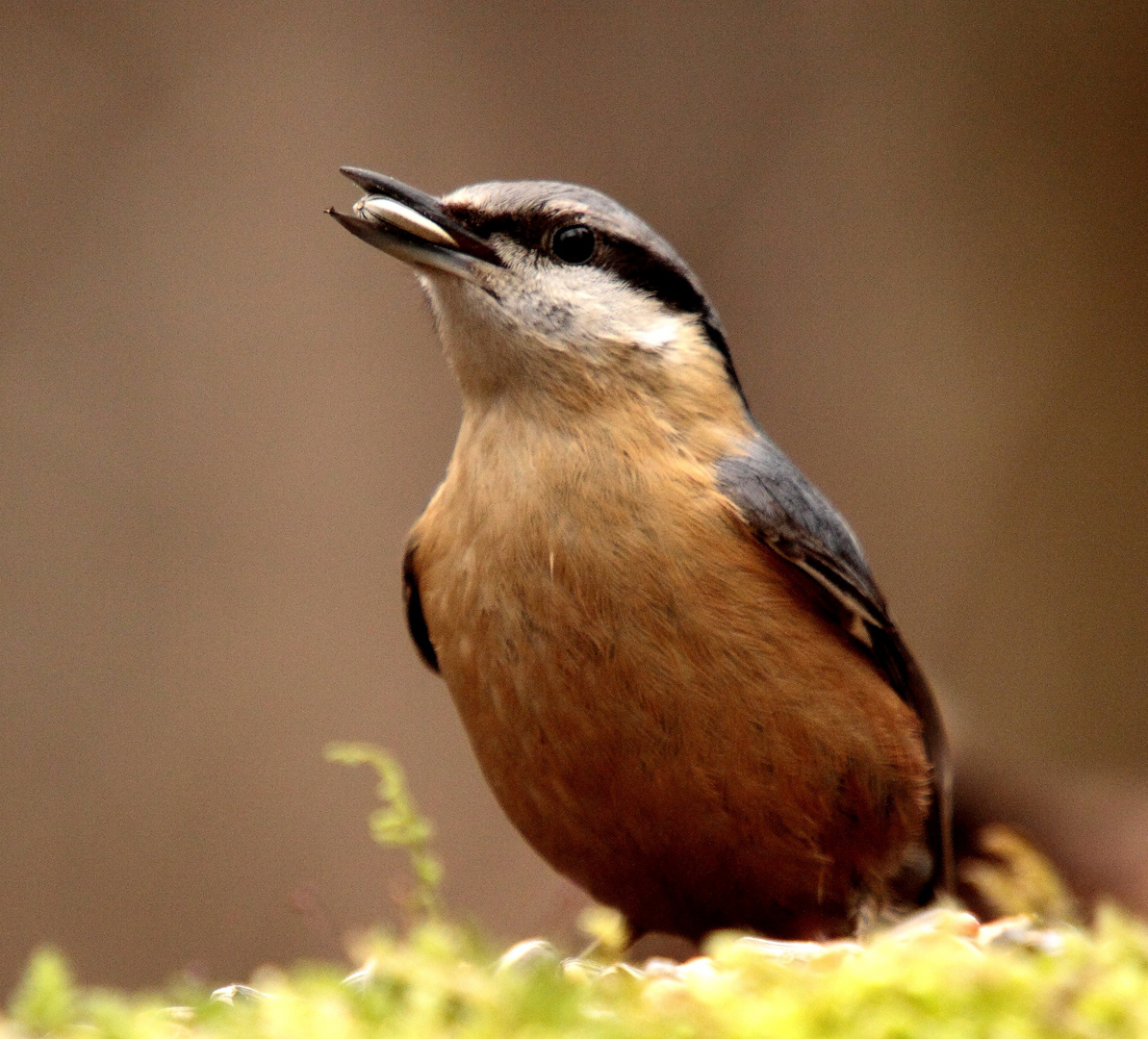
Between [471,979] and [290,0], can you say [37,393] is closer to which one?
[290,0]

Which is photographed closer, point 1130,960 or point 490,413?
point 1130,960

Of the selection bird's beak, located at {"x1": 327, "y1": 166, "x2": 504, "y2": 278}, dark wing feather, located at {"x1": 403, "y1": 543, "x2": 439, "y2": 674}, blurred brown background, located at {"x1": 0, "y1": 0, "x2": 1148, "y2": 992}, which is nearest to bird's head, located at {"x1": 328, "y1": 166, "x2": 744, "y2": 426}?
bird's beak, located at {"x1": 327, "y1": 166, "x2": 504, "y2": 278}

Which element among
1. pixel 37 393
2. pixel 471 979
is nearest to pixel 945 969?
pixel 471 979

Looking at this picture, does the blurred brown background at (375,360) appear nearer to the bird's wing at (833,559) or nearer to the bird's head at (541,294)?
the bird's wing at (833,559)

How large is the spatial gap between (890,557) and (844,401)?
2.47 feet

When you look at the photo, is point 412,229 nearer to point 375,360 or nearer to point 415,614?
point 415,614

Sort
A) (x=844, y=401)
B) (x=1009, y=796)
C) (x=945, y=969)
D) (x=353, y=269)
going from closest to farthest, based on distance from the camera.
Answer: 1. (x=945, y=969)
2. (x=1009, y=796)
3. (x=353, y=269)
4. (x=844, y=401)

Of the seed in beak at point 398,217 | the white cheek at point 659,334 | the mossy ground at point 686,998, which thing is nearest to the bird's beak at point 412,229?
the seed in beak at point 398,217

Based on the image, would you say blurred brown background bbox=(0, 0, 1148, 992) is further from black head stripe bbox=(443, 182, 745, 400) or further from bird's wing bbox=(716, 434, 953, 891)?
black head stripe bbox=(443, 182, 745, 400)

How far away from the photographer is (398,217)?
2320mm

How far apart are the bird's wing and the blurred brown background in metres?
2.43

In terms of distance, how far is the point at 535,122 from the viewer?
572cm

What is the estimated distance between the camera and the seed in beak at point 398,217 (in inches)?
91.1

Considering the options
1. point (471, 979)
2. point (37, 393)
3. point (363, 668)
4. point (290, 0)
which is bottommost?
point (363, 668)
